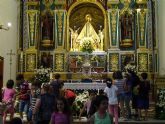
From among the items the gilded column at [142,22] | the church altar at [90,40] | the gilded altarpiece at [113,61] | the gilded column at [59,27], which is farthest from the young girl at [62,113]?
the gilded column at [142,22]

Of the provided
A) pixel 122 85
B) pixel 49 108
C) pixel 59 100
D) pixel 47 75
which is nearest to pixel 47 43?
pixel 47 75

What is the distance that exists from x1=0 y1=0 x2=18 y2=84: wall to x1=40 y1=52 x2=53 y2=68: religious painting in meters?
1.60

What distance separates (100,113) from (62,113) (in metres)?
0.88

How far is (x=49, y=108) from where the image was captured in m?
8.73

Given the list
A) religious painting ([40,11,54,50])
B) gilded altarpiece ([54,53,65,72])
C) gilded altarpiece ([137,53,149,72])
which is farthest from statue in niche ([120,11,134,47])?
religious painting ([40,11,54,50])

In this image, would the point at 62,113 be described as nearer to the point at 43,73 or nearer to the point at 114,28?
the point at 43,73

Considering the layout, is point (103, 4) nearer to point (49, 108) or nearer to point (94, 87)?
point (94, 87)

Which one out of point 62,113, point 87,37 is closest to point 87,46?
point 87,37

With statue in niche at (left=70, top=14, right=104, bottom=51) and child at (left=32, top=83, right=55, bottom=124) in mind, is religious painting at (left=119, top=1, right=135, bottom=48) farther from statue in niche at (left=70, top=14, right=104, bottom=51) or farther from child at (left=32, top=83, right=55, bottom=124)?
child at (left=32, top=83, right=55, bottom=124)

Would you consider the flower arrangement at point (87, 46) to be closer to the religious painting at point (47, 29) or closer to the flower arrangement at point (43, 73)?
the religious painting at point (47, 29)

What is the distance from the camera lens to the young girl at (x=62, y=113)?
7.14m

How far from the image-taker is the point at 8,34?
75.6 ft

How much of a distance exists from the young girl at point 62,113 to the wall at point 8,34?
14961mm

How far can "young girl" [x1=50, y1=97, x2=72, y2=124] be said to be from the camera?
7137mm
